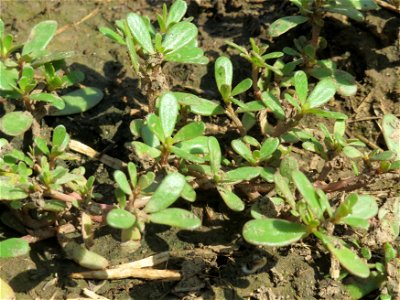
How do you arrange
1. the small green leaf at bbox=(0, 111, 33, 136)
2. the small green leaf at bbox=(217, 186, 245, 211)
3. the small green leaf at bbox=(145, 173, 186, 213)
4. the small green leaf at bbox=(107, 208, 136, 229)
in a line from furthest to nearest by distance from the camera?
the small green leaf at bbox=(0, 111, 33, 136) → the small green leaf at bbox=(217, 186, 245, 211) → the small green leaf at bbox=(145, 173, 186, 213) → the small green leaf at bbox=(107, 208, 136, 229)

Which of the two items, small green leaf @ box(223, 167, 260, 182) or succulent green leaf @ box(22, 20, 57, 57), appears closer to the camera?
small green leaf @ box(223, 167, 260, 182)

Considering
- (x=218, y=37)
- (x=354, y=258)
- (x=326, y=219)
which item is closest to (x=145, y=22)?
(x=218, y=37)

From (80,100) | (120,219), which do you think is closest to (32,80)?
(80,100)

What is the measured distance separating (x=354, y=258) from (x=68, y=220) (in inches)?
38.5

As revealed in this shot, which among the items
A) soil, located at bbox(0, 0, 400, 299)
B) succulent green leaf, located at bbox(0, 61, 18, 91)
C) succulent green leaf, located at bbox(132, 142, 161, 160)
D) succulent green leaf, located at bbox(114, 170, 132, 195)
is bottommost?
soil, located at bbox(0, 0, 400, 299)

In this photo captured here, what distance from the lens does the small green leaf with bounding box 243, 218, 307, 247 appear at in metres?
1.63

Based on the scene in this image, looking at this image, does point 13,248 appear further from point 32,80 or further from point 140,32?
point 140,32

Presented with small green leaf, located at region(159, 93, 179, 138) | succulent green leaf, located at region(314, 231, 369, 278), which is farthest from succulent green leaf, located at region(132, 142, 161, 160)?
succulent green leaf, located at region(314, 231, 369, 278)

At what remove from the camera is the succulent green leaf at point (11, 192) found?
5.67ft

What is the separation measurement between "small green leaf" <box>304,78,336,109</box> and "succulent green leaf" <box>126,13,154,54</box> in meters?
0.61

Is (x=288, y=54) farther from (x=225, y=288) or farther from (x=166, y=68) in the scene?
(x=225, y=288)

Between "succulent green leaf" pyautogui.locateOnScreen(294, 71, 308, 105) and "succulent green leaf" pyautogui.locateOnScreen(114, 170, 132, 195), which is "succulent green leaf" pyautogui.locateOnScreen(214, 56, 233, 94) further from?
"succulent green leaf" pyautogui.locateOnScreen(114, 170, 132, 195)

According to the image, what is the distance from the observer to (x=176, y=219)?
164 cm

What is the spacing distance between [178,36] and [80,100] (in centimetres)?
54
